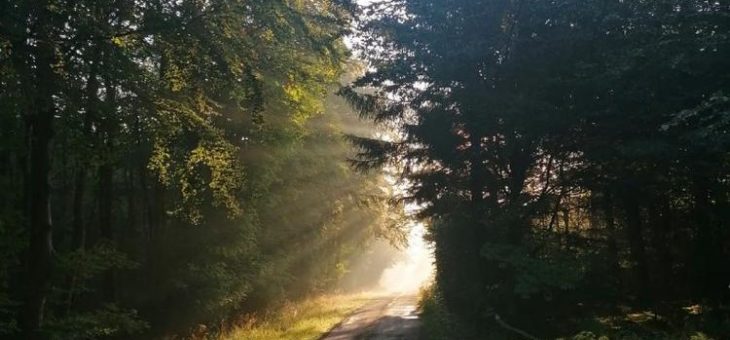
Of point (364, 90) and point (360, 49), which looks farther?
point (364, 90)

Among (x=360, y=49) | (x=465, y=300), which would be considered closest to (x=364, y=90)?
(x=360, y=49)

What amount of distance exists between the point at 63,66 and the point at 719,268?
55.5ft

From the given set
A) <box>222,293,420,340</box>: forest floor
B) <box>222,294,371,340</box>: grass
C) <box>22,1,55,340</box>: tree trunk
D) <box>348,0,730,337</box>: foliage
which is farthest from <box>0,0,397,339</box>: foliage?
<box>348,0,730,337</box>: foliage

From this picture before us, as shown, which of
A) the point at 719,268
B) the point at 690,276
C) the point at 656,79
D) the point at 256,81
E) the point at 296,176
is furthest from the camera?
the point at 296,176

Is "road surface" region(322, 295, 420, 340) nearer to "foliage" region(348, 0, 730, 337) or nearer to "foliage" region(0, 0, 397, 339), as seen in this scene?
"foliage" region(348, 0, 730, 337)

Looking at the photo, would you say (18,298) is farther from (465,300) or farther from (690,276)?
(690,276)

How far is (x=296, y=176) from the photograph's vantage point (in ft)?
85.6

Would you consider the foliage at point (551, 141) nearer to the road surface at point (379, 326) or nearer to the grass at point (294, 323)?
the road surface at point (379, 326)

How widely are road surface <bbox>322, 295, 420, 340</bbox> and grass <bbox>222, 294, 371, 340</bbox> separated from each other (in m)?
0.58

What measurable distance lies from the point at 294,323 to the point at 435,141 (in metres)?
11.4

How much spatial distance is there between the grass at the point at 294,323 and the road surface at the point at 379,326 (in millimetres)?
575

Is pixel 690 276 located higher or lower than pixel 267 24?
lower

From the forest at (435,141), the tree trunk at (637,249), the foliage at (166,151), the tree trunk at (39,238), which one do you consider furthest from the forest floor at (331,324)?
the tree trunk at (39,238)

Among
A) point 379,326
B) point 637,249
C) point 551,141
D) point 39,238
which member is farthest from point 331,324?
point 39,238
